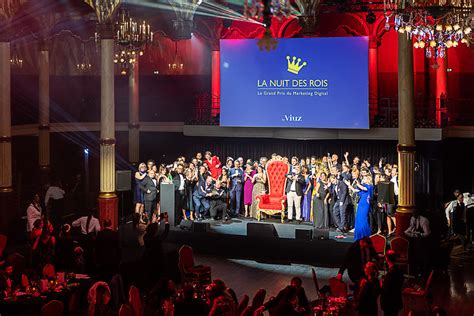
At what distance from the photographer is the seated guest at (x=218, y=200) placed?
16.8 metres

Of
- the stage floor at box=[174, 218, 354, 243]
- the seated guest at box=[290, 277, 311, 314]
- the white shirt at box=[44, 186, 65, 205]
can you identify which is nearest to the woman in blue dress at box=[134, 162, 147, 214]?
the stage floor at box=[174, 218, 354, 243]

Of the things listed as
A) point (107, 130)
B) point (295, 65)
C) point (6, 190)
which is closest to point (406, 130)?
point (295, 65)

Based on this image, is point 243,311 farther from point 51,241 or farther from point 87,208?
point 87,208

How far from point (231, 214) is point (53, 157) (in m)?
7.90

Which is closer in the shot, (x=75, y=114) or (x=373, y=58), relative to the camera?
(x=373, y=58)

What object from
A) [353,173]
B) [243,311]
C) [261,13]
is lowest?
[243,311]

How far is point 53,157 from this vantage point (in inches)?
907

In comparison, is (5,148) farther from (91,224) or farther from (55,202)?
→ (91,224)

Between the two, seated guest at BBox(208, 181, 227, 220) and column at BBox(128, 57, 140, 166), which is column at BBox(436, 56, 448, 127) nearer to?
seated guest at BBox(208, 181, 227, 220)

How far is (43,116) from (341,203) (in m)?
9.99

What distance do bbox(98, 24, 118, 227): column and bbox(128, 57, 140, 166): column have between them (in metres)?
6.73

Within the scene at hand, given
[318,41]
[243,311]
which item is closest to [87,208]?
[318,41]

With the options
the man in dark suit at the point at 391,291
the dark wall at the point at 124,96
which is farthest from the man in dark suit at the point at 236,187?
the man in dark suit at the point at 391,291

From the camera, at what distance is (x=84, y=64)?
78.0 feet
